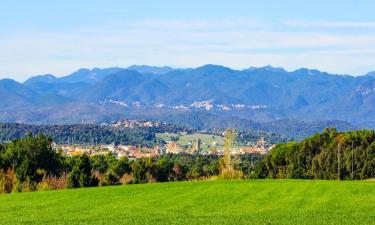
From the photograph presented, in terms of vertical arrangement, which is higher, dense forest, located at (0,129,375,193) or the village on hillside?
dense forest, located at (0,129,375,193)

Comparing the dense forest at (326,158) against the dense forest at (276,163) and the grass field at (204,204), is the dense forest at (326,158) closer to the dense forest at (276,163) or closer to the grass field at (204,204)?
the dense forest at (276,163)

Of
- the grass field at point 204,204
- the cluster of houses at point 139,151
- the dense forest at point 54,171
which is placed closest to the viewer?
the grass field at point 204,204

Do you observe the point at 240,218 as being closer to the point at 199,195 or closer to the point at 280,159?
the point at 199,195

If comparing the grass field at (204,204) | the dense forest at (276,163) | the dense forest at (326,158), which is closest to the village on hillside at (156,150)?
the dense forest at (326,158)

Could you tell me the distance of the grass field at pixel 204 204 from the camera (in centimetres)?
2173

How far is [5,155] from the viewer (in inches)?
1961

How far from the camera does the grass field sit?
71.3 feet

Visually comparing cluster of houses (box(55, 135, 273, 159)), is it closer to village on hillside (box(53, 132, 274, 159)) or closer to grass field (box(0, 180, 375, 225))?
village on hillside (box(53, 132, 274, 159))

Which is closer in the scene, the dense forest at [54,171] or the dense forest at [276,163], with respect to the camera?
the dense forest at [54,171]

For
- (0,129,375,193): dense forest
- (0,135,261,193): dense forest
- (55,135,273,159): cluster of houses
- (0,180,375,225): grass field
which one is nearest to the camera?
(0,180,375,225): grass field

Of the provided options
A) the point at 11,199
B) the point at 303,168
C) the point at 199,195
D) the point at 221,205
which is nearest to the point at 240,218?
the point at 221,205

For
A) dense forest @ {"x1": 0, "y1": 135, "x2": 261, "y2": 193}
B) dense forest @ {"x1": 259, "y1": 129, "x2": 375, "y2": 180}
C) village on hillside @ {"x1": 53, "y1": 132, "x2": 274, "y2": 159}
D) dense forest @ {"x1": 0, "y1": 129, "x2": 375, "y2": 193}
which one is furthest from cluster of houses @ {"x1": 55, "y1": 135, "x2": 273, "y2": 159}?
dense forest @ {"x1": 0, "y1": 135, "x2": 261, "y2": 193}

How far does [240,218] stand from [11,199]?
44.0 ft

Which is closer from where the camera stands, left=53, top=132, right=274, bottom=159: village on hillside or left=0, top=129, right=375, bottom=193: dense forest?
left=0, top=129, right=375, bottom=193: dense forest
